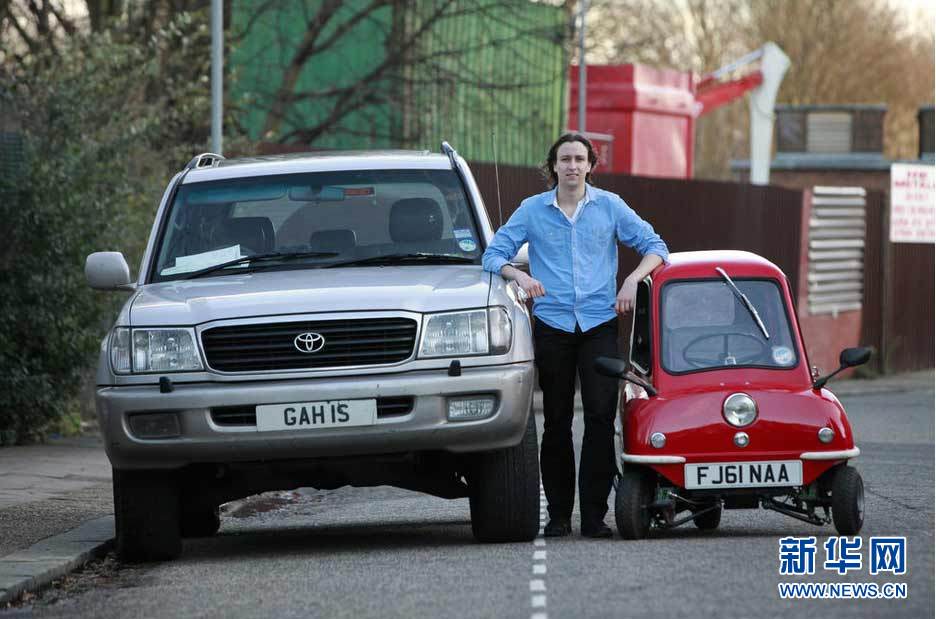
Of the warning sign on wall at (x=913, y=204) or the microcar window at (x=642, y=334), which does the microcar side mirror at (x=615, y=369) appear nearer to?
the microcar window at (x=642, y=334)

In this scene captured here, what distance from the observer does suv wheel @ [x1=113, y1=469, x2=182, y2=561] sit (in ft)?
29.4

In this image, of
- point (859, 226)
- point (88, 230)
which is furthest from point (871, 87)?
point (88, 230)

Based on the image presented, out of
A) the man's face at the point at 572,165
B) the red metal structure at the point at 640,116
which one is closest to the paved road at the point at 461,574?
the man's face at the point at 572,165

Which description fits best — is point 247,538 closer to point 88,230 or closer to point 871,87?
point 88,230

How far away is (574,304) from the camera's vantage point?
930 cm

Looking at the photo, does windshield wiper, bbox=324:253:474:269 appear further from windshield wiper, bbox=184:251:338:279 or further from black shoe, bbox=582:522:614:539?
black shoe, bbox=582:522:614:539

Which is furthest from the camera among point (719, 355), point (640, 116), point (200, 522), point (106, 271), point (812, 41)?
point (812, 41)

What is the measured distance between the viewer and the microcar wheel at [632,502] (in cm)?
895

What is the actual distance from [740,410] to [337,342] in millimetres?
1844

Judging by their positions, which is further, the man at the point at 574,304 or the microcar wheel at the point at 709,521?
the microcar wheel at the point at 709,521

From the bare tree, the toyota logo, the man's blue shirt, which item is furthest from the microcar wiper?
the bare tree

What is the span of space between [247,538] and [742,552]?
3092 mm

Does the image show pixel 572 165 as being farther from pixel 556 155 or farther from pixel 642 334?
pixel 642 334

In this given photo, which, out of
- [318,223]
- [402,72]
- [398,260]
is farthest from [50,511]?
[402,72]
